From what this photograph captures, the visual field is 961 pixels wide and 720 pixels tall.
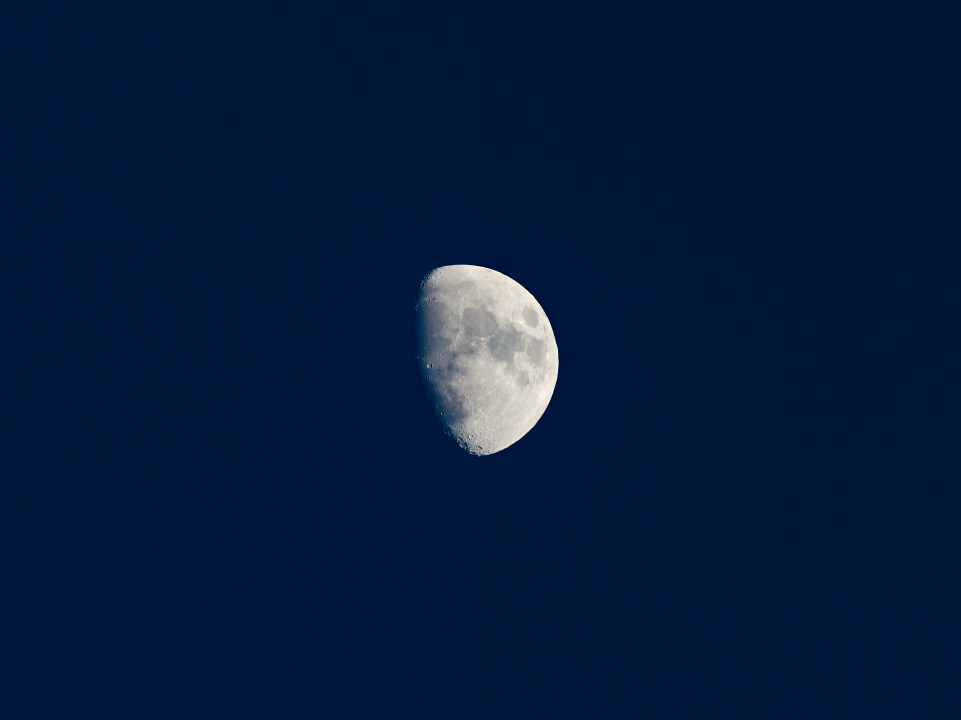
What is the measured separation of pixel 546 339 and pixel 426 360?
411 centimetres

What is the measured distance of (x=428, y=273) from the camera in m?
19.7

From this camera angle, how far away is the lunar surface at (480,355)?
18031mm

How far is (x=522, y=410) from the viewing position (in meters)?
19.0

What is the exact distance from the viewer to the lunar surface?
18031 millimetres

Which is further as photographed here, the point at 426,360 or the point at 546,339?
the point at 546,339

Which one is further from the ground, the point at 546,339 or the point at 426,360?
the point at 546,339

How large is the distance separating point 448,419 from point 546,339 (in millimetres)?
4203

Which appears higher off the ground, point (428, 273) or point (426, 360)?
point (428, 273)

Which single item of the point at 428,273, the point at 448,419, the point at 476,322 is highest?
the point at 428,273

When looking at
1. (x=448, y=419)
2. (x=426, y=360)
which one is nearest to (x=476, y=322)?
(x=426, y=360)

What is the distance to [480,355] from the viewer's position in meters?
18.0

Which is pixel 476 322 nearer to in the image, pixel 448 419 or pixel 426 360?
pixel 426 360

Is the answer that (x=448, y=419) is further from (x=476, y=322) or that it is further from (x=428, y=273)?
(x=428, y=273)

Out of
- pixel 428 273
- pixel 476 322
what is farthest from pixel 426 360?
pixel 428 273
